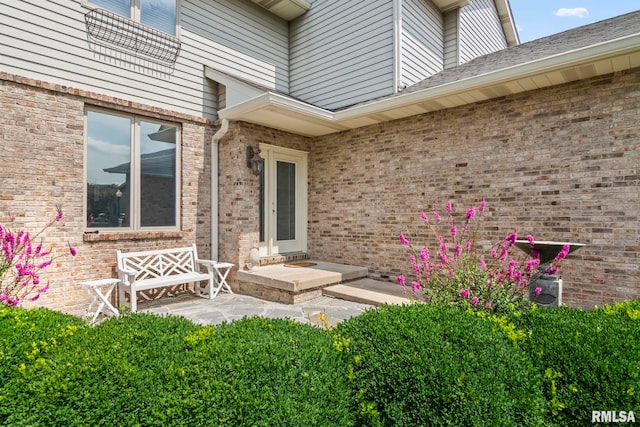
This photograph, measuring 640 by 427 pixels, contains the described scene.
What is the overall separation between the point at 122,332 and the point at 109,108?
478 cm

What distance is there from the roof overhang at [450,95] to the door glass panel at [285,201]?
0.89 m

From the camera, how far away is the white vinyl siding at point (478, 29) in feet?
27.6

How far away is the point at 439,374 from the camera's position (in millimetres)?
1733

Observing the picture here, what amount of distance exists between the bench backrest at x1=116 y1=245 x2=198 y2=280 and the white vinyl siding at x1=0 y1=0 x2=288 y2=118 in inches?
105

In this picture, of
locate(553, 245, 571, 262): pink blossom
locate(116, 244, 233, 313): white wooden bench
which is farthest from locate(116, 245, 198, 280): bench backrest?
locate(553, 245, 571, 262): pink blossom

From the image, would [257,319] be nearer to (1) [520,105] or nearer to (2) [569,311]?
(2) [569,311]

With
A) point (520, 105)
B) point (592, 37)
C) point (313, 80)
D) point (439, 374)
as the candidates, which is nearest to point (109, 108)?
point (313, 80)

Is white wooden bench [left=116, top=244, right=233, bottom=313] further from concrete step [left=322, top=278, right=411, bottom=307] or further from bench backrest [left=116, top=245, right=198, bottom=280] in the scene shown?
concrete step [left=322, top=278, right=411, bottom=307]

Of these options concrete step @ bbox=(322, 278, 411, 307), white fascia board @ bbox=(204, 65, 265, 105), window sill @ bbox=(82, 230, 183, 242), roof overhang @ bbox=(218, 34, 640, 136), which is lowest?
concrete step @ bbox=(322, 278, 411, 307)

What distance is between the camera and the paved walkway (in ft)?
16.2

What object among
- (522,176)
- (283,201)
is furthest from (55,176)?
(522,176)

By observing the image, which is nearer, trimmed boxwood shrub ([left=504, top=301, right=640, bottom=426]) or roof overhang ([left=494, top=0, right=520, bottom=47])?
trimmed boxwood shrub ([left=504, top=301, right=640, bottom=426])

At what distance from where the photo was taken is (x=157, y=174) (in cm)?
618

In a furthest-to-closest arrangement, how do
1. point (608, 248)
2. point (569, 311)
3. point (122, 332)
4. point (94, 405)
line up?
1. point (608, 248)
2. point (569, 311)
3. point (122, 332)
4. point (94, 405)
